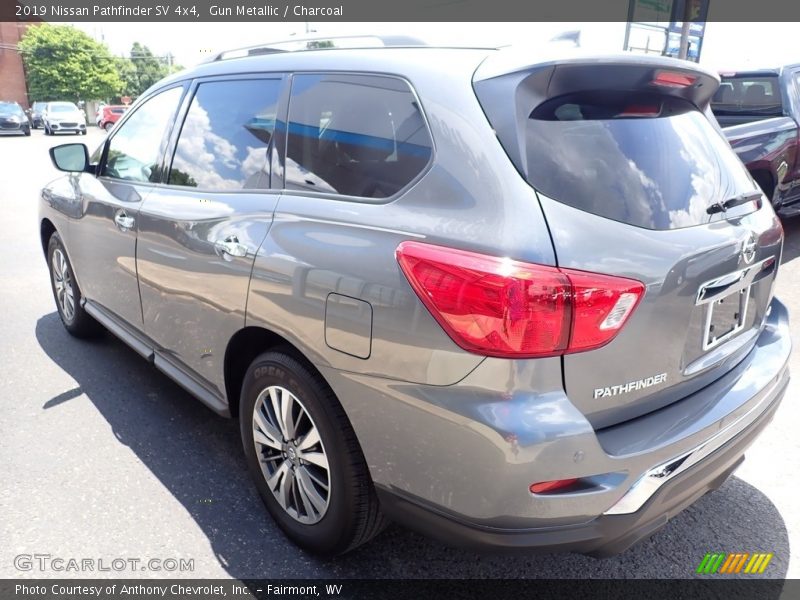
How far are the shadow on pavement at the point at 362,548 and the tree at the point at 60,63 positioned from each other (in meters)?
66.7

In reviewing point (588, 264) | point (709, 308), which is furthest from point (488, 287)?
point (709, 308)

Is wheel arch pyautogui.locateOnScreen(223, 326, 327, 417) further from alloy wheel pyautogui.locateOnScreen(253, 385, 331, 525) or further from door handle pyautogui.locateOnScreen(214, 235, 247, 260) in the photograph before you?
door handle pyautogui.locateOnScreen(214, 235, 247, 260)

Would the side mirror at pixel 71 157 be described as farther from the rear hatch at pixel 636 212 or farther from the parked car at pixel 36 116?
the parked car at pixel 36 116

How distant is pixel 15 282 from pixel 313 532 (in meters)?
→ 5.15

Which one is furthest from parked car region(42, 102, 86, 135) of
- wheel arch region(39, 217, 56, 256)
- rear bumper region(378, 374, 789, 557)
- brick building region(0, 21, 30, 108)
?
rear bumper region(378, 374, 789, 557)

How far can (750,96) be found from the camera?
22.7 ft

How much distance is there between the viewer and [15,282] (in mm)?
6039

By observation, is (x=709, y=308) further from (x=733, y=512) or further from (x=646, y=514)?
(x=733, y=512)

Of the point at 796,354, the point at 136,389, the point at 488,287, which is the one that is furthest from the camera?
the point at 796,354

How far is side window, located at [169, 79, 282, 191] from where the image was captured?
2.54 meters

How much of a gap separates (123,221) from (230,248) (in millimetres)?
1191

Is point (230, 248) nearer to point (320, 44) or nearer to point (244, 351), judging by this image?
point (244, 351)

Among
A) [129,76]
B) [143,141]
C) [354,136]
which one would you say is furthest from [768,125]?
[129,76]

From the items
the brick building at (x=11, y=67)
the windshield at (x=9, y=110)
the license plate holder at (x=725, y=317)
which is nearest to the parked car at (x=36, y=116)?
the windshield at (x=9, y=110)
